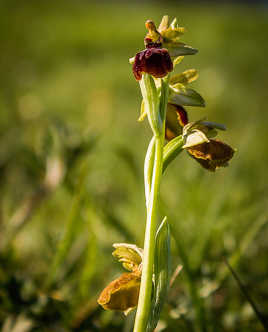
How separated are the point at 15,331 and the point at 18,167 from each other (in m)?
1.12

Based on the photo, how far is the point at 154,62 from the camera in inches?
25.4

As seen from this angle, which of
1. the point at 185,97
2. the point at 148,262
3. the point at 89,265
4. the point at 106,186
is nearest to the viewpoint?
the point at 148,262

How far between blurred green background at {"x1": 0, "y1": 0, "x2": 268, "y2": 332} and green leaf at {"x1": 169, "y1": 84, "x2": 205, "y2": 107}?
265 mm

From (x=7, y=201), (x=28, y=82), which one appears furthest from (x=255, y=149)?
(x=28, y=82)

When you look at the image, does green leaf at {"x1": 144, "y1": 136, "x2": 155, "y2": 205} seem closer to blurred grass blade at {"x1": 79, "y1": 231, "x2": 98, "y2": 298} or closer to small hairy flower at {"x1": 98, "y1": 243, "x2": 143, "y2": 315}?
small hairy flower at {"x1": 98, "y1": 243, "x2": 143, "y2": 315}

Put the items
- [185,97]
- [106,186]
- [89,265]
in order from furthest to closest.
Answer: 1. [106,186]
2. [89,265]
3. [185,97]

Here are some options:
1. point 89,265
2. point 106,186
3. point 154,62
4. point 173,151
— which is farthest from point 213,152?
point 106,186

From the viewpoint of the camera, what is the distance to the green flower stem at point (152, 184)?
61cm

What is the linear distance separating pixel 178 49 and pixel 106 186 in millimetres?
1210

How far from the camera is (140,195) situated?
4.78 ft

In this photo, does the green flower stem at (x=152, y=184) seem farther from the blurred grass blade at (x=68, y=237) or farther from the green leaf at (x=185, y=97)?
the blurred grass blade at (x=68, y=237)

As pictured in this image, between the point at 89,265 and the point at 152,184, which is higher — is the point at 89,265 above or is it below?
below

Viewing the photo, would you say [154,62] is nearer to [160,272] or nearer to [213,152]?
[213,152]

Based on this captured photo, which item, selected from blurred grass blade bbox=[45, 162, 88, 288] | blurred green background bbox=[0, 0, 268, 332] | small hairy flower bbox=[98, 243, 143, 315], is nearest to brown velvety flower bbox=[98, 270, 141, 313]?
small hairy flower bbox=[98, 243, 143, 315]
